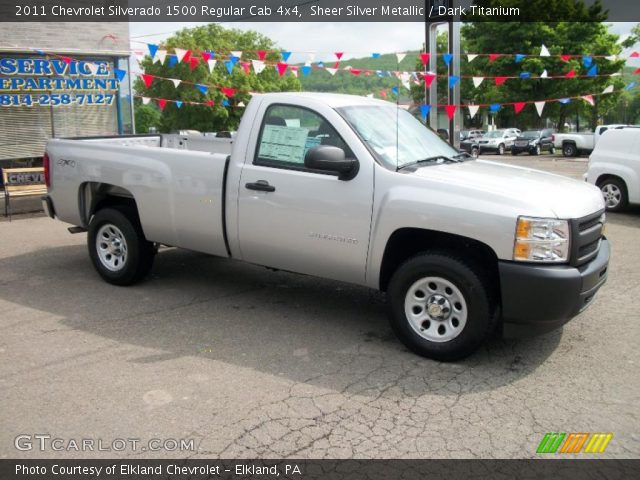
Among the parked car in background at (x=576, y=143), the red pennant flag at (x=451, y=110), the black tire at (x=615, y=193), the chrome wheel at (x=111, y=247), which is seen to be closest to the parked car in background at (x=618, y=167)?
the black tire at (x=615, y=193)

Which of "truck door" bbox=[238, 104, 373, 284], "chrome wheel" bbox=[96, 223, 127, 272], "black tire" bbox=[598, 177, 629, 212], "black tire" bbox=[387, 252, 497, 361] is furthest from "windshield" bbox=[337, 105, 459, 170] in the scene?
"black tire" bbox=[598, 177, 629, 212]

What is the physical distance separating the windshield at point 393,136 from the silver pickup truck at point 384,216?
0.06 ft

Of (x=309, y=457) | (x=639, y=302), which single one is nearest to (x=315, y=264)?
(x=309, y=457)

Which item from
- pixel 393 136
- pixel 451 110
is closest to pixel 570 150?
pixel 451 110

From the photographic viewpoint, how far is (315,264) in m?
5.16

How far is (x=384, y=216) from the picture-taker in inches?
185

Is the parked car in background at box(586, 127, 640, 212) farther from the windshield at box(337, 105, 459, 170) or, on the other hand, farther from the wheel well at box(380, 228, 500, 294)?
the wheel well at box(380, 228, 500, 294)

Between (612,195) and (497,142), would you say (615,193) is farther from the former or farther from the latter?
(497,142)

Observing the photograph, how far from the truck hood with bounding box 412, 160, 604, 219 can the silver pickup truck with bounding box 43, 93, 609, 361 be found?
2 cm

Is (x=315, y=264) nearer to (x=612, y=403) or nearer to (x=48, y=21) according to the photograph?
(x=612, y=403)

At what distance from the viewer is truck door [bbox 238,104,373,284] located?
192 inches

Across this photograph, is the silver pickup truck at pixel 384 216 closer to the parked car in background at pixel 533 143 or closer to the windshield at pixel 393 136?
the windshield at pixel 393 136

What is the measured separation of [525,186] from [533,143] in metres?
33.8

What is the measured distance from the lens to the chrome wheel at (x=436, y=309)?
450 centimetres
